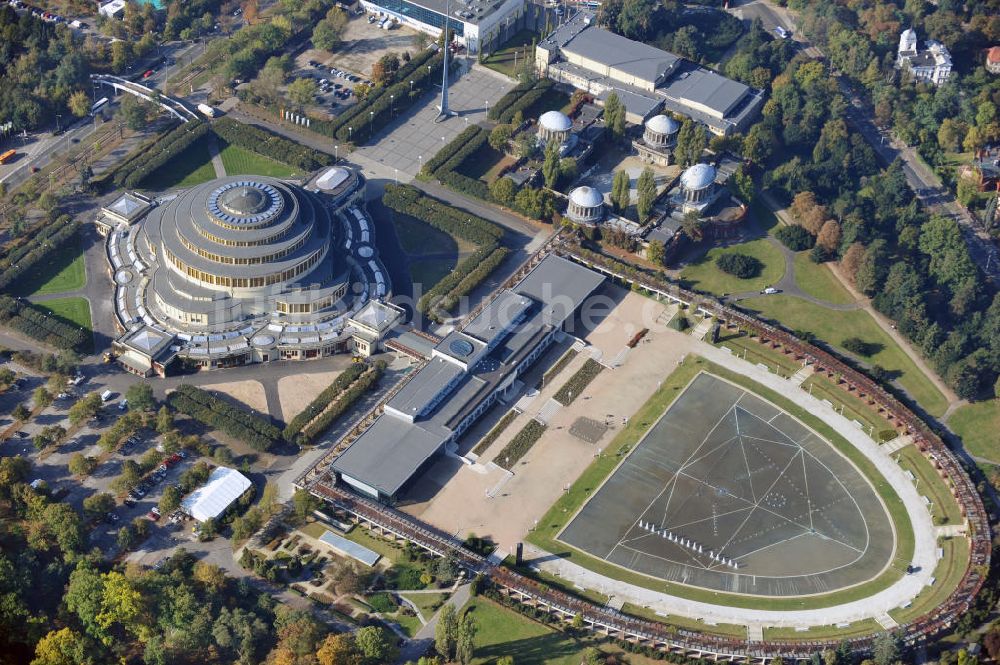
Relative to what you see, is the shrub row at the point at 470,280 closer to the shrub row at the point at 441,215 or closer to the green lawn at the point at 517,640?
the shrub row at the point at 441,215

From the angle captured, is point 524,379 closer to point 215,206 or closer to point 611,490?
point 611,490

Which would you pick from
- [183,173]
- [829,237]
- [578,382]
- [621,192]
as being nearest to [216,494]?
[578,382]

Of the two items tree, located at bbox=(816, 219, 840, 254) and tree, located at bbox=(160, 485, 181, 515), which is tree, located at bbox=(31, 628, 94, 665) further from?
tree, located at bbox=(816, 219, 840, 254)

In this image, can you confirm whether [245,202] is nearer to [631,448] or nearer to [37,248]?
[37,248]

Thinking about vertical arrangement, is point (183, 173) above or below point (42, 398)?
above

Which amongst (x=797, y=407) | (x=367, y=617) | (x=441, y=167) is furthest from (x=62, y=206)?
(x=797, y=407)
